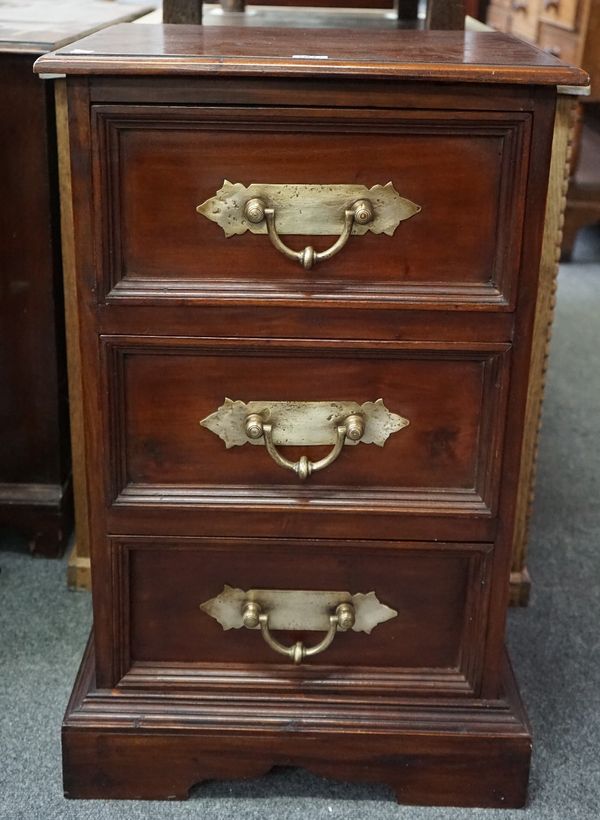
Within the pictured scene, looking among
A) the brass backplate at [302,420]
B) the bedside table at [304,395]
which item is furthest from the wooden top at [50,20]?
the brass backplate at [302,420]

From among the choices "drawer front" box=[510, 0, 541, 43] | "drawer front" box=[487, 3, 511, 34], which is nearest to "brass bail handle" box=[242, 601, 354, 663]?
"drawer front" box=[510, 0, 541, 43]

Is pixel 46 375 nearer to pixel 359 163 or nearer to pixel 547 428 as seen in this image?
pixel 359 163

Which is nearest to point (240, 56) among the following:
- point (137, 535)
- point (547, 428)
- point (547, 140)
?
point (547, 140)

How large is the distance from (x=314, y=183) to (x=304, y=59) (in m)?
0.10

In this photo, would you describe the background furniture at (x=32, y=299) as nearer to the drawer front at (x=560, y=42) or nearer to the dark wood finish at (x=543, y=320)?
the dark wood finish at (x=543, y=320)

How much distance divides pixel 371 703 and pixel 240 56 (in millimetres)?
650

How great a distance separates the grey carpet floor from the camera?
109 cm

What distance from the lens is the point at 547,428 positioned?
207cm

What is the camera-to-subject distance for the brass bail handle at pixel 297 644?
40.9 inches

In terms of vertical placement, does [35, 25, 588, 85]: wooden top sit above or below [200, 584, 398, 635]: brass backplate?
above

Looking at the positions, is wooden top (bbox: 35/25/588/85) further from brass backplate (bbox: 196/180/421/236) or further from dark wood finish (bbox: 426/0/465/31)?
dark wood finish (bbox: 426/0/465/31)

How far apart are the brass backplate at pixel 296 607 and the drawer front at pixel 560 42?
241 centimetres

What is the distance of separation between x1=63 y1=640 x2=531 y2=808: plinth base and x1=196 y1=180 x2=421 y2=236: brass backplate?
49 cm

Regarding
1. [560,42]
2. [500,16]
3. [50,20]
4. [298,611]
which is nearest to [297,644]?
[298,611]
